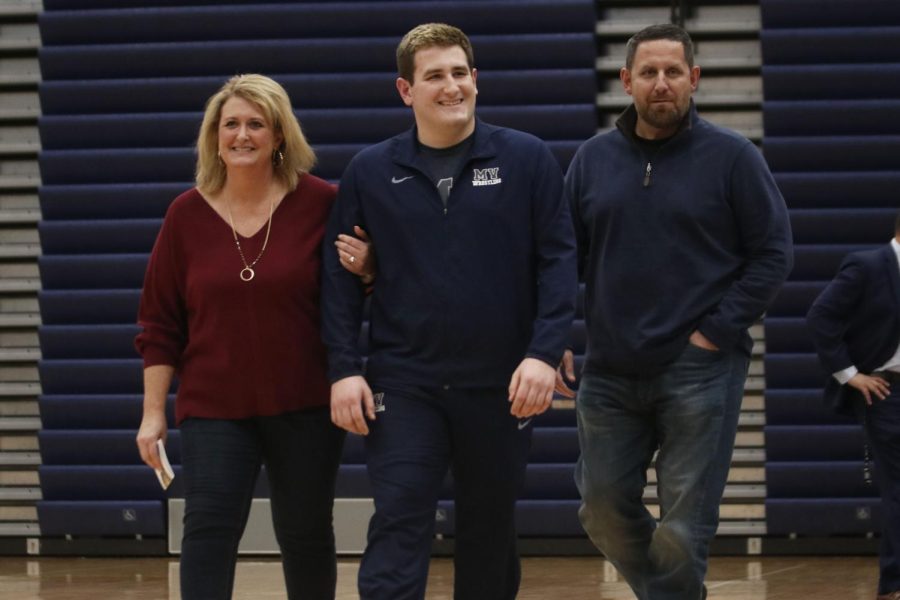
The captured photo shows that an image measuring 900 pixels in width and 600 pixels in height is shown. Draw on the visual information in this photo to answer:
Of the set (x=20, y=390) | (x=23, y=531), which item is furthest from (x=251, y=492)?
(x=20, y=390)

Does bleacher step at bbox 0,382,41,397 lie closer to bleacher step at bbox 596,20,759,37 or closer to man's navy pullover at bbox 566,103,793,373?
bleacher step at bbox 596,20,759,37

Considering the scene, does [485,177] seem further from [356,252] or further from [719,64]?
[719,64]

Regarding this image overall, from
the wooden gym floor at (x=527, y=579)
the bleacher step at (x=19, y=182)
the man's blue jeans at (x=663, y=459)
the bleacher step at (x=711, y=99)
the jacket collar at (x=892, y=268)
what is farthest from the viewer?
the bleacher step at (x=19, y=182)

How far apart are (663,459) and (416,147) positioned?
1134 millimetres

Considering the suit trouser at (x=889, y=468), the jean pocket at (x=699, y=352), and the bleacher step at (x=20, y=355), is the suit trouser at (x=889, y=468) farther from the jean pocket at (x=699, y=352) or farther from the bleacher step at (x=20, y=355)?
the bleacher step at (x=20, y=355)

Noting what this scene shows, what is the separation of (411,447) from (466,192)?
2.25 ft

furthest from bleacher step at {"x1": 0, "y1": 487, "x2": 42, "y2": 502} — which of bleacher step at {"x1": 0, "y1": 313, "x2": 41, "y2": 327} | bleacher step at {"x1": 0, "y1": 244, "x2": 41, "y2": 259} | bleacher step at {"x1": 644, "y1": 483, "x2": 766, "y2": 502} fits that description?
bleacher step at {"x1": 644, "y1": 483, "x2": 766, "y2": 502}

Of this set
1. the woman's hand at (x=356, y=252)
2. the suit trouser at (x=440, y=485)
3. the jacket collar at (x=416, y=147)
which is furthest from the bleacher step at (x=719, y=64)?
Answer: the suit trouser at (x=440, y=485)

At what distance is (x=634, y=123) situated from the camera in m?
4.39

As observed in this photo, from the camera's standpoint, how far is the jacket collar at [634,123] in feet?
14.1

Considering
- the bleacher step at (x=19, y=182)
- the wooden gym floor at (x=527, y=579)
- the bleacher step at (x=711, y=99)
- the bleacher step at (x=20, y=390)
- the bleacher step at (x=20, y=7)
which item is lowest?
the wooden gym floor at (x=527, y=579)

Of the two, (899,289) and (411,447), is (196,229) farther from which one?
(899,289)

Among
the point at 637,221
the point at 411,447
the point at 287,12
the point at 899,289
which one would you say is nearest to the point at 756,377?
the point at 899,289

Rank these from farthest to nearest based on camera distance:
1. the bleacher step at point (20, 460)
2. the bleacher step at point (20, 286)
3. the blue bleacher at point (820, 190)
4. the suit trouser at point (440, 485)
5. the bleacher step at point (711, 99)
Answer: the bleacher step at point (20, 286) < the bleacher step at point (20, 460) < the bleacher step at point (711, 99) < the blue bleacher at point (820, 190) < the suit trouser at point (440, 485)
